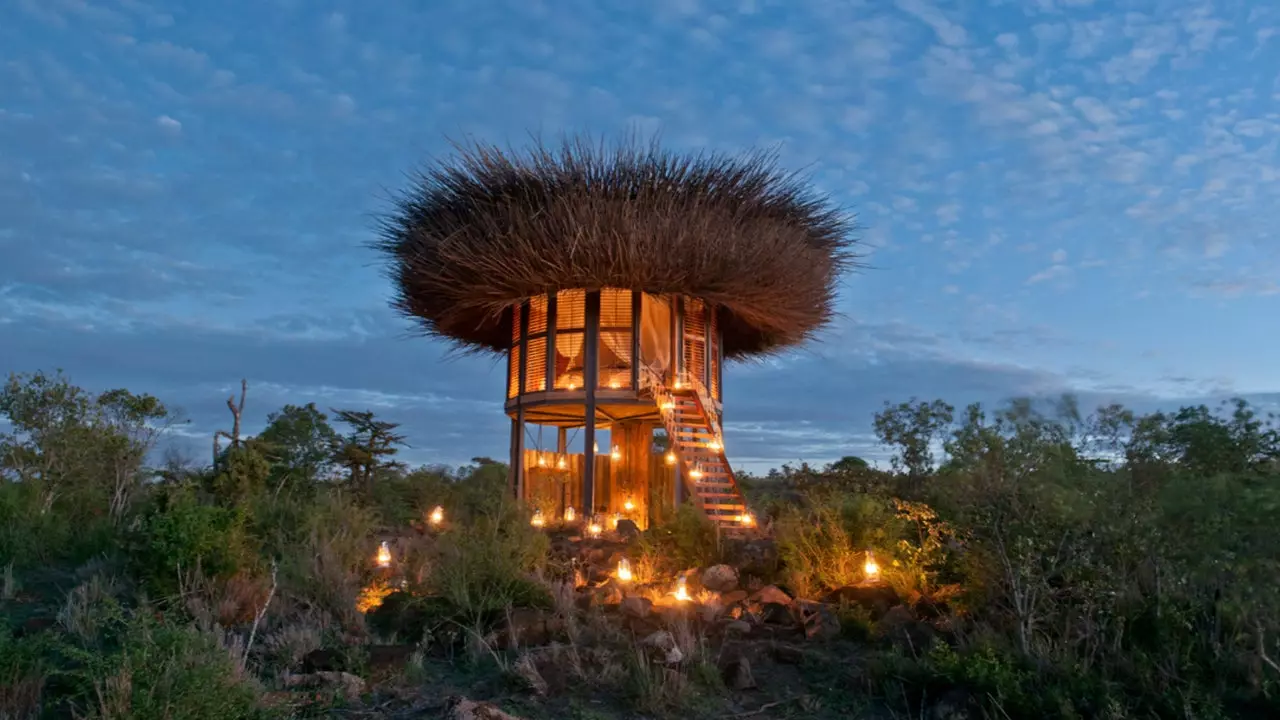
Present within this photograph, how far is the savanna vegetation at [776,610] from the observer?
17.0 feet

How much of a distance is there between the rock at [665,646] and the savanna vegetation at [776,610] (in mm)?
28

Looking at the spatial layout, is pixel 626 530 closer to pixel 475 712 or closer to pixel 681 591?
pixel 681 591

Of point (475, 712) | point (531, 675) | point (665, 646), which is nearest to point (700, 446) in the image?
point (665, 646)

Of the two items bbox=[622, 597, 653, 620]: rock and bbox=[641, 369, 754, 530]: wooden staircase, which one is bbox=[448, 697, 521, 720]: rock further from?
bbox=[641, 369, 754, 530]: wooden staircase

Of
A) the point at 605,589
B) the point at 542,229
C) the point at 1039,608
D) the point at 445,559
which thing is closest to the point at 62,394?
the point at 542,229

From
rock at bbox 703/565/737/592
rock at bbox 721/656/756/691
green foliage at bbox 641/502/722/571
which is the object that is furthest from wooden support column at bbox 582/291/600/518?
rock at bbox 721/656/756/691

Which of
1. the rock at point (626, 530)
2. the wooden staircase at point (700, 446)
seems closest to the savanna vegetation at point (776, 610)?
the rock at point (626, 530)

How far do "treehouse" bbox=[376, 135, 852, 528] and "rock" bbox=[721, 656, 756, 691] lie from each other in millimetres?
6160

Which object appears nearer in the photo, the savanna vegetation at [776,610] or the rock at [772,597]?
the savanna vegetation at [776,610]

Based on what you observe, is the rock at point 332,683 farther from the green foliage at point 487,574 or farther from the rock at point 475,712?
the green foliage at point 487,574

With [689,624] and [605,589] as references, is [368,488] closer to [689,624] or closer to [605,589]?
[605,589]

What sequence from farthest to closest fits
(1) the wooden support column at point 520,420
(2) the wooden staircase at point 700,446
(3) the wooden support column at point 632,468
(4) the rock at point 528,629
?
(3) the wooden support column at point 632,468 → (1) the wooden support column at point 520,420 → (2) the wooden staircase at point 700,446 → (4) the rock at point 528,629

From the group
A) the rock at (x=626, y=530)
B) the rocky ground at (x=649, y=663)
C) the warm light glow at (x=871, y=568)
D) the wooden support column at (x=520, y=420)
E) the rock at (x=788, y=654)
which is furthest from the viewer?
the wooden support column at (x=520, y=420)

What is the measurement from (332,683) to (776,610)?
3.56m
